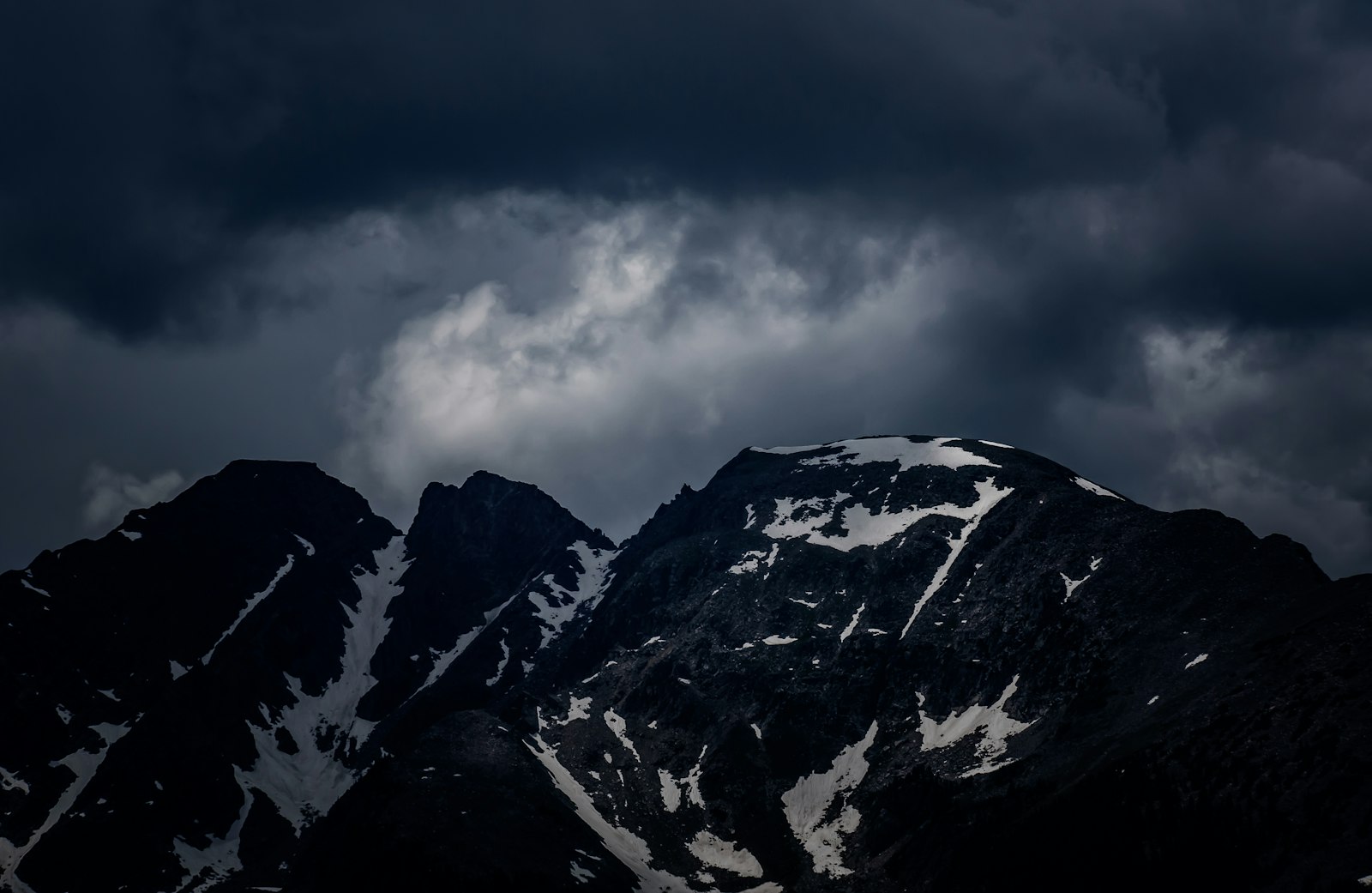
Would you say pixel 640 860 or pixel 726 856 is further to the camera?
pixel 726 856

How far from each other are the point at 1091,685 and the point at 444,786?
375 feet

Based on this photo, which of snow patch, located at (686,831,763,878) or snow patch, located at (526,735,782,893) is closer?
snow patch, located at (526,735,782,893)

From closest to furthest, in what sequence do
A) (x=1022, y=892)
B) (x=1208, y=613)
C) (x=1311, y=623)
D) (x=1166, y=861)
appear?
(x=1166, y=861)
(x=1022, y=892)
(x=1311, y=623)
(x=1208, y=613)

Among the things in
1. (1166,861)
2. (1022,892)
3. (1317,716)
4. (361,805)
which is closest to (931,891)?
(1022,892)

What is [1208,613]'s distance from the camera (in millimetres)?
181750

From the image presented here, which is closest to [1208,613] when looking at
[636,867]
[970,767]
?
[970,767]

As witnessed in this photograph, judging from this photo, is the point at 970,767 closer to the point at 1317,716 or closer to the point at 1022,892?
the point at 1022,892

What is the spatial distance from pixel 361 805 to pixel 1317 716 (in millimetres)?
154283

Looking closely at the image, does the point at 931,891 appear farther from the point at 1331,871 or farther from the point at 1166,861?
the point at 1331,871

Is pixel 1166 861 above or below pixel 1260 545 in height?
below

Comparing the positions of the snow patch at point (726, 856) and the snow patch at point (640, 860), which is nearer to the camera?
the snow patch at point (640, 860)

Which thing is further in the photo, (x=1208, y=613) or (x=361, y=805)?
(x=361, y=805)

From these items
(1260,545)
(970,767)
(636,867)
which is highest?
(1260,545)

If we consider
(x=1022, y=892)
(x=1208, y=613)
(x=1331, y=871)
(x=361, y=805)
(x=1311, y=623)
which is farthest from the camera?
(x=361, y=805)
